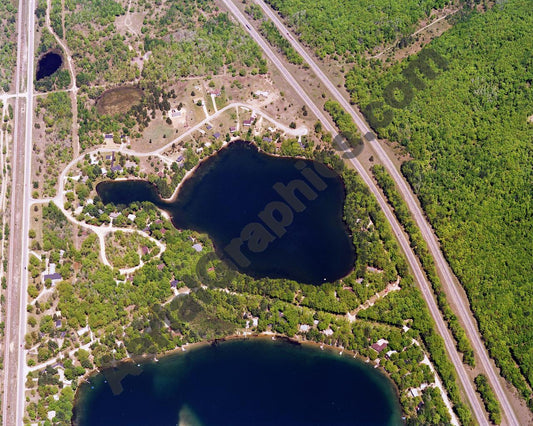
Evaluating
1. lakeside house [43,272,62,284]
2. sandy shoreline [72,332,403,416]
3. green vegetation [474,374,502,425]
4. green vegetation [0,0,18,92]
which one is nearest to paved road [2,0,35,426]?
green vegetation [0,0,18,92]

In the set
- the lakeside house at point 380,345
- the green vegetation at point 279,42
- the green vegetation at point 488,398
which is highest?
the green vegetation at point 279,42

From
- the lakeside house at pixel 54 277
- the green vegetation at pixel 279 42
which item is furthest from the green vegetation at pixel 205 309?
the green vegetation at pixel 279 42

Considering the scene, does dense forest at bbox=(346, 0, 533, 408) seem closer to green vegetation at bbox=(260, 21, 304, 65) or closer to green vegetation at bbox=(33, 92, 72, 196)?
green vegetation at bbox=(260, 21, 304, 65)

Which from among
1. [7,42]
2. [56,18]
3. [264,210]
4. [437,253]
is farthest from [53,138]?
[437,253]

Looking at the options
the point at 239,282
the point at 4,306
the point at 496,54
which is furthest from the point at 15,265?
the point at 496,54

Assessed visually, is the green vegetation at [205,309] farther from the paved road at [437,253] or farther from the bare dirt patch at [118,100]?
the bare dirt patch at [118,100]
